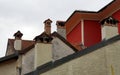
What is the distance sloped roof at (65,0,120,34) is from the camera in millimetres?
29636

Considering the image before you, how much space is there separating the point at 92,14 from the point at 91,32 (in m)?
1.51

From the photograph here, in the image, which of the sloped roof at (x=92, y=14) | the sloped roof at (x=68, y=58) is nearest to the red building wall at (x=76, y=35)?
the sloped roof at (x=92, y=14)

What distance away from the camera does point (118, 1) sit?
28438mm

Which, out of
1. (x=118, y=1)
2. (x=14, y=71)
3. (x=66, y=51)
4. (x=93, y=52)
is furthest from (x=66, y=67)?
(x=118, y=1)

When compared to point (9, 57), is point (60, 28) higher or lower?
higher

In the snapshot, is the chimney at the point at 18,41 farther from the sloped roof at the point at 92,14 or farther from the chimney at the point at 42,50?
the chimney at the point at 42,50

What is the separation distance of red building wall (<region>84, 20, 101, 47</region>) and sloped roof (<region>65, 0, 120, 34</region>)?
0.42 m

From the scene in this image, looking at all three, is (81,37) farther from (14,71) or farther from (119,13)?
(14,71)

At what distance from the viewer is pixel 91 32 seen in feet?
107

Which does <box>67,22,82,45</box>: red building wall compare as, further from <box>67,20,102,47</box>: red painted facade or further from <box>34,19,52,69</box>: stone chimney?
<box>34,19,52,69</box>: stone chimney

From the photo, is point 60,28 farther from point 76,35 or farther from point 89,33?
point 89,33

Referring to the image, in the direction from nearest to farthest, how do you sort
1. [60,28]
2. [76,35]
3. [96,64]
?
[96,64] < [60,28] < [76,35]

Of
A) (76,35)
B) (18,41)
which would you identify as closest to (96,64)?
(18,41)

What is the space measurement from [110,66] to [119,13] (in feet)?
27.6
